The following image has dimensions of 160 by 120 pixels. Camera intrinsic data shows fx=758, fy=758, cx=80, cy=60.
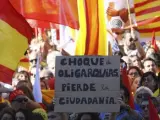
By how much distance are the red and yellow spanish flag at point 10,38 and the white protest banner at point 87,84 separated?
1.29 metres

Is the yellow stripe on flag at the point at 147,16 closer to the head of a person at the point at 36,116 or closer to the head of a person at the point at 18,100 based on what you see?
the head of a person at the point at 18,100

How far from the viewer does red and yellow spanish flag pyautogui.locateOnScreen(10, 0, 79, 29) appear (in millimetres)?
8984

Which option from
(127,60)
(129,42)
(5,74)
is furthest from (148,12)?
(5,74)

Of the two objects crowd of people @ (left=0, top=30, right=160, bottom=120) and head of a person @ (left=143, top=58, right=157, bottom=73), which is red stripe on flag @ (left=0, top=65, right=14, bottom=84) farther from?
head of a person @ (left=143, top=58, right=157, bottom=73)

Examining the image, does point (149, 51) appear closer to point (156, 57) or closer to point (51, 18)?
point (156, 57)

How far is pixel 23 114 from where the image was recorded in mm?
6918

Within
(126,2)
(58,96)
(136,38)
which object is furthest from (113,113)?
(126,2)

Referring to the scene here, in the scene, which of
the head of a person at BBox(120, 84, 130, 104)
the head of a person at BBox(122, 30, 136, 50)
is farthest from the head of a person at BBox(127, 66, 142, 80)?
the head of a person at BBox(122, 30, 136, 50)

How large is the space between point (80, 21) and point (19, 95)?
245 centimetres

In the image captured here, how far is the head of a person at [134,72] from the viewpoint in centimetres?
876

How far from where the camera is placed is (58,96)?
6.90m

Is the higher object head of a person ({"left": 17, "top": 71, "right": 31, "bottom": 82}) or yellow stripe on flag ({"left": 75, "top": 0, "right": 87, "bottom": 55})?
yellow stripe on flag ({"left": 75, "top": 0, "right": 87, "bottom": 55})

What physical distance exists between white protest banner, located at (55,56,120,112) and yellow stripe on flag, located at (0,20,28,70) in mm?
1305

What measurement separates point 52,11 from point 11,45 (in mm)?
1233
